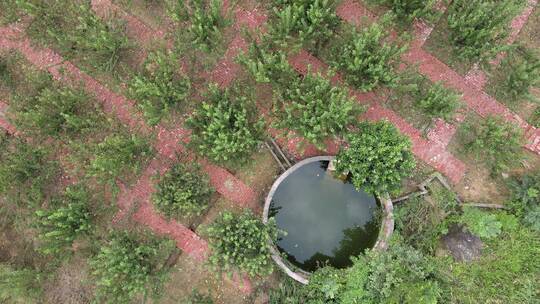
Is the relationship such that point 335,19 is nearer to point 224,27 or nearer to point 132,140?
point 224,27

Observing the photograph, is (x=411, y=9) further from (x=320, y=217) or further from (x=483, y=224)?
(x=320, y=217)

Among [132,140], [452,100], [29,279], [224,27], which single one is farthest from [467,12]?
[29,279]

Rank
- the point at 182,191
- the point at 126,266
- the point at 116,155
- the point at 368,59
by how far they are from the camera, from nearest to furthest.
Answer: the point at 126,266, the point at 368,59, the point at 116,155, the point at 182,191

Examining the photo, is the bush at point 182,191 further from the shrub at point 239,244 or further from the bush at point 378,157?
the bush at point 378,157

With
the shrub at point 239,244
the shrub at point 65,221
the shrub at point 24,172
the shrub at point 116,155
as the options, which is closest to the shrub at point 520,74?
the shrub at point 239,244

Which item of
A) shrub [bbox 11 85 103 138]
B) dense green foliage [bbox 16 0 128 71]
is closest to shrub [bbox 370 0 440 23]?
dense green foliage [bbox 16 0 128 71]

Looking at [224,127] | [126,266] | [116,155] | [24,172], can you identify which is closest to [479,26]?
[224,127]
